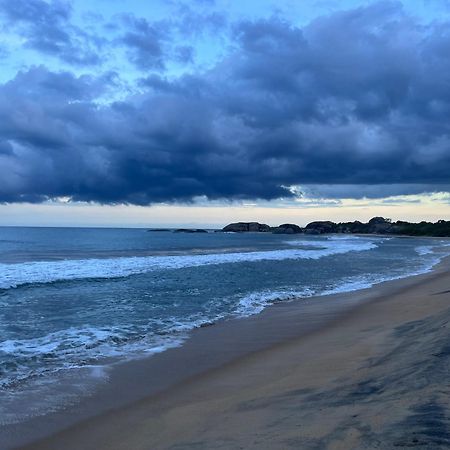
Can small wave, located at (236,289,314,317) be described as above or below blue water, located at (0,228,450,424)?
below

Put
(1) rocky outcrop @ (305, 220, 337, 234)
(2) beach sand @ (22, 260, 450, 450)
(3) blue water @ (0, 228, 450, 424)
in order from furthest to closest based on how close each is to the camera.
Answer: (1) rocky outcrop @ (305, 220, 337, 234), (3) blue water @ (0, 228, 450, 424), (2) beach sand @ (22, 260, 450, 450)

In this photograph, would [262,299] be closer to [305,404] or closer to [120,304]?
[120,304]

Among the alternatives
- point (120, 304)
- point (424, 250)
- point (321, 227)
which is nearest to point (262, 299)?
point (120, 304)

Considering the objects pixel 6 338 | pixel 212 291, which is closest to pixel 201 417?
pixel 6 338

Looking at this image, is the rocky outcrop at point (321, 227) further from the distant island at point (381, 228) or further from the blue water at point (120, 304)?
the blue water at point (120, 304)

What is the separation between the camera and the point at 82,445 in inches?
204

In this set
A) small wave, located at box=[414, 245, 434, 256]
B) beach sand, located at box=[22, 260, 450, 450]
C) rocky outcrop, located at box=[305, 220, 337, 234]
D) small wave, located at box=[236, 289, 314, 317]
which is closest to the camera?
beach sand, located at box=[22, 260, 450, 450]

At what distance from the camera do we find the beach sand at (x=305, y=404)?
165 inches

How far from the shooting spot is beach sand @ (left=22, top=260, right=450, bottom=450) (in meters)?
4.18

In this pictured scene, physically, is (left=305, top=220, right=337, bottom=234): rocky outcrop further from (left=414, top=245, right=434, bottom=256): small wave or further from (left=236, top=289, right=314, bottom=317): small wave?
(left=236, top=289, right=314, bottom=317): small wave

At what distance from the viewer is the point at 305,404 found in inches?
213

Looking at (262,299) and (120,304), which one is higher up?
(120,304)

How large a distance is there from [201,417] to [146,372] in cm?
265

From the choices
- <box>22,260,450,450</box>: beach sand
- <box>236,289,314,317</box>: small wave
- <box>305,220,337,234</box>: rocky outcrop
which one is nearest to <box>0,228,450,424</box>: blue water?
<box>236,289,314,317</box>: small wave
